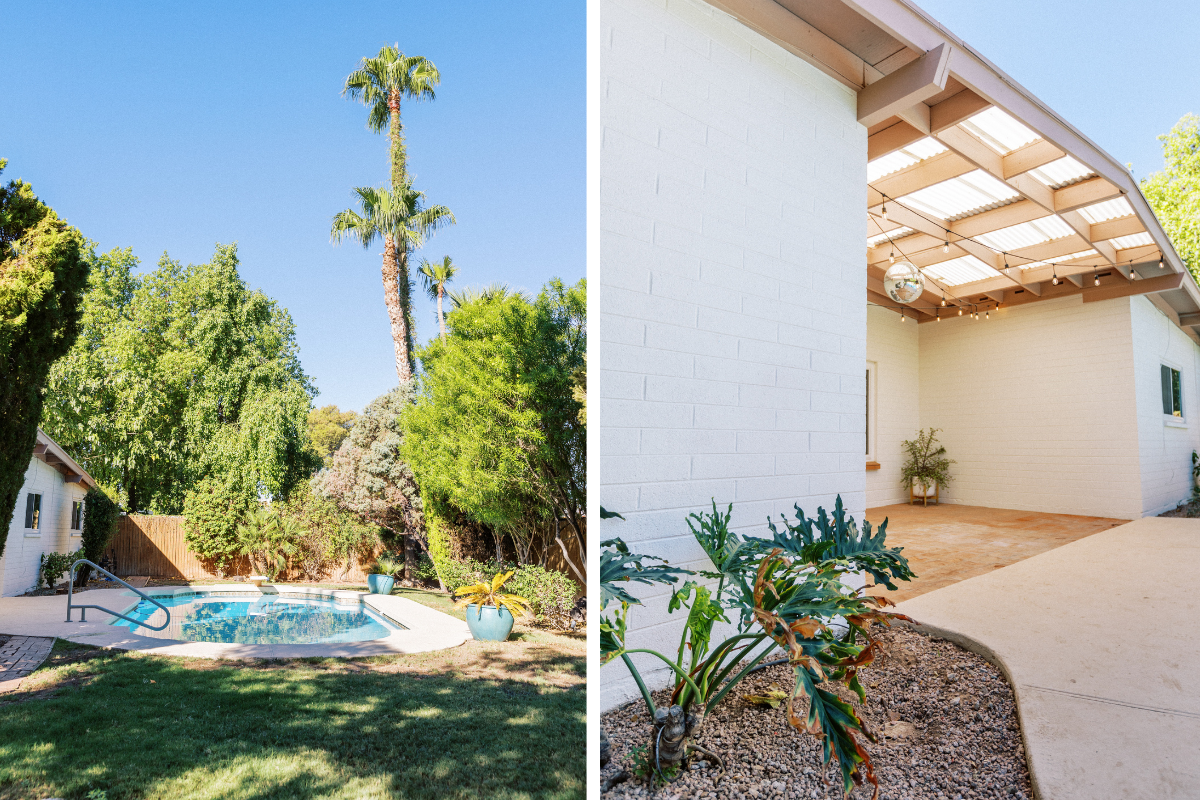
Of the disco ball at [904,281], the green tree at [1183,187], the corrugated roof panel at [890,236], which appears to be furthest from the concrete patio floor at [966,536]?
the green tree at [1183,187]

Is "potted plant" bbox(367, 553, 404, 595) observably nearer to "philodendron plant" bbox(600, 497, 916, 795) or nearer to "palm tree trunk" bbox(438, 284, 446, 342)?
"palm tree trunk" bbox(438, 284, 446, 342)

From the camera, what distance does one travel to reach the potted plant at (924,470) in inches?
371

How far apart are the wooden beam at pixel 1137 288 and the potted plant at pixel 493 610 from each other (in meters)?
8.65

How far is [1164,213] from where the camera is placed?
15812mm

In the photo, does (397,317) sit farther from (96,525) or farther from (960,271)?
(960,271)

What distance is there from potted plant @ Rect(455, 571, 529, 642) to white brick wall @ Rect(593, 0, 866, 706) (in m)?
0.65

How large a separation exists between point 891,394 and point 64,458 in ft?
30.6

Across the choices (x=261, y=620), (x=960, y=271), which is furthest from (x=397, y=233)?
(x=960, y=271)

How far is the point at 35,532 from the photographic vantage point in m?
1.95

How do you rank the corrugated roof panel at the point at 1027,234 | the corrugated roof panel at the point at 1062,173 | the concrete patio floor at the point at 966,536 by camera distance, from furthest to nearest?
the corrugated roof panel at the point at 1027,234
the corrugated roof panel at the point at 1062,173
the concrete patio floor at the point at 966,536

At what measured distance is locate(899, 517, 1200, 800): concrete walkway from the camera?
1.89 meters

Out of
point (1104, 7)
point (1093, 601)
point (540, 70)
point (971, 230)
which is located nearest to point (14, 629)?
point (540, 70)

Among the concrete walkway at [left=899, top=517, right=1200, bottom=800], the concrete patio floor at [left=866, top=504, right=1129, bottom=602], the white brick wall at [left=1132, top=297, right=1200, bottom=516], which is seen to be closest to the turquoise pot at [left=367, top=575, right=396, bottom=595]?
the concrete walkway at [left=899, top=517, right=1200, bottom=800]

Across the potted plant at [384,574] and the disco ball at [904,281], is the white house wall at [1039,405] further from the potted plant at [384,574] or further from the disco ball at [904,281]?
the potted plant at [384,574]
